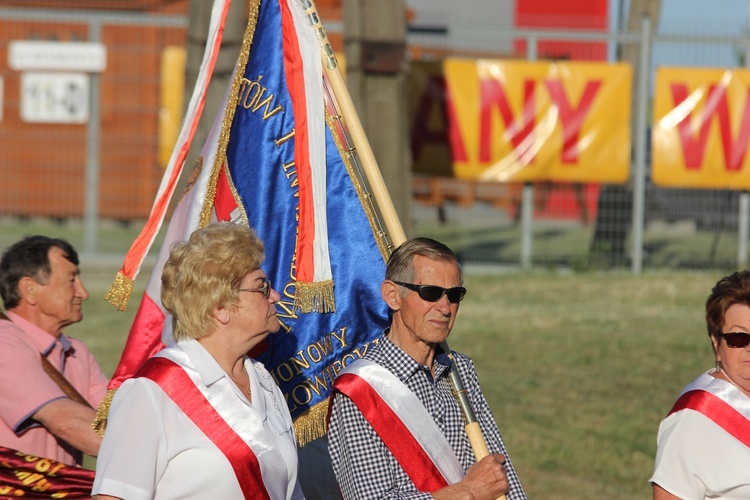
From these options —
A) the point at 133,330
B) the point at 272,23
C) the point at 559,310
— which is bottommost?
the point at 559,310

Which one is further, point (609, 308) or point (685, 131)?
point (685, 131)

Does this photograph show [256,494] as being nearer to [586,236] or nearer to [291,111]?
[291,111]

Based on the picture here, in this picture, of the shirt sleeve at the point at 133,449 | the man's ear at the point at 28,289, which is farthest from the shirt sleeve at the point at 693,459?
the man's ear at the point at 28,289

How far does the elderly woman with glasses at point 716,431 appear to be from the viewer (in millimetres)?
4262

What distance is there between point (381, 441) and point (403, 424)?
0.31 ft

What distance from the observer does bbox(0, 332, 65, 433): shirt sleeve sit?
4613 millimetres

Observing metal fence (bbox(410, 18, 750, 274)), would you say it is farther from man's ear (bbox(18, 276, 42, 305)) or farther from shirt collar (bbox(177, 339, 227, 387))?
shirt collar (bbox(177, 339, 227, 387))

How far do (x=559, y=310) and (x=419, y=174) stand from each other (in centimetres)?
270

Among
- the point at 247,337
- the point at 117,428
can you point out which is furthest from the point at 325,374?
the point at 117,428

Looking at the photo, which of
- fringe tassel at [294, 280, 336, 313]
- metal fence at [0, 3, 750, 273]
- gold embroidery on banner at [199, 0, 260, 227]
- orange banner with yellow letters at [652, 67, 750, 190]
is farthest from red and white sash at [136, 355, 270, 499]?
orange banner with yellow letters at [652, 67, 750, 190]

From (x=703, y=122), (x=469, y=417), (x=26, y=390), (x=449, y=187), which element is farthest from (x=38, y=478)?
(x=449, y=187)

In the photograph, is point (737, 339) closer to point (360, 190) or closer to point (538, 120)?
point (360, 190)

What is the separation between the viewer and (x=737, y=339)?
4402 mm

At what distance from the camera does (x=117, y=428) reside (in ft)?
12.0
